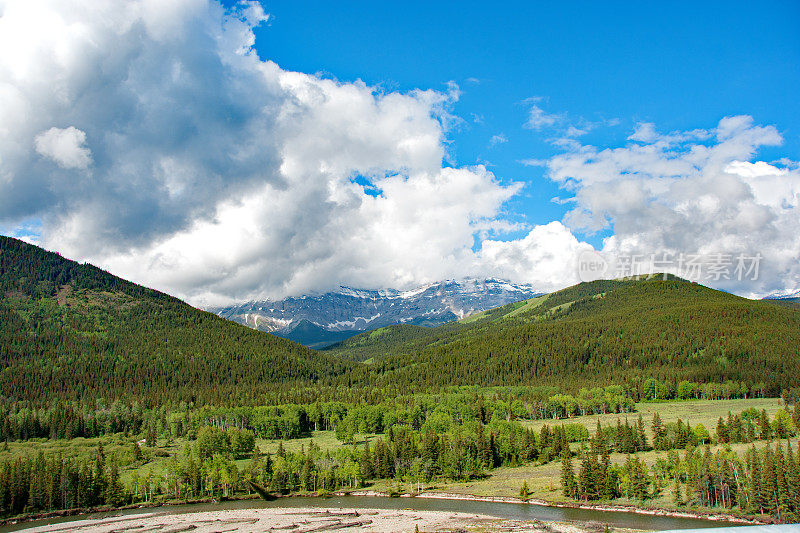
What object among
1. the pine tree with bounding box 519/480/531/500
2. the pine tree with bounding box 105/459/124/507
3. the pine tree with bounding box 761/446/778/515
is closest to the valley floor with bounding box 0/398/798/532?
the pine tree with bounding box 519/480/531/500

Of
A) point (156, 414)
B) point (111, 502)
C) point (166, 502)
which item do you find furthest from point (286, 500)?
point (156, 414)

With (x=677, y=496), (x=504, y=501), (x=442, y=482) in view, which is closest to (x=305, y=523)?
(x=504, y=501)

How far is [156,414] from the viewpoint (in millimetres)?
189750

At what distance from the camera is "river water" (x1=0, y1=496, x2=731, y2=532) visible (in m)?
81.9

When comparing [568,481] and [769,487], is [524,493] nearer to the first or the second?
[568,481]

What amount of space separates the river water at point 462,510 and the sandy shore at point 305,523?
164 inches

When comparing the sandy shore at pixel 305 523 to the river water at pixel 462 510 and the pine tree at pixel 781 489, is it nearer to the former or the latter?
the river water at pixel 462 510

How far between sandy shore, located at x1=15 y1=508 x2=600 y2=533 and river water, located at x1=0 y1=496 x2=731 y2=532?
416 centimetres

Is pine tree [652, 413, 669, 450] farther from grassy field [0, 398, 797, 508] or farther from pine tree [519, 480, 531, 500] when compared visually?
pine tree [519, 480, 531, 500]

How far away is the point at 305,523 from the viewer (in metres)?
86.4

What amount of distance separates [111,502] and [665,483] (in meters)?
108

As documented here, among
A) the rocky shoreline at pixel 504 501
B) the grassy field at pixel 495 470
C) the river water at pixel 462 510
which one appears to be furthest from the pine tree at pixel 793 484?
the grassy field at pixel 495 470

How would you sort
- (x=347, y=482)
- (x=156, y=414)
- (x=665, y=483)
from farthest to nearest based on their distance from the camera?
(x=156, y=414) < (x=347, y=482) < (x=665, y=483)

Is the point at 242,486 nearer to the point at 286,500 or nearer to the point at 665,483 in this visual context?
the point at 286,500
